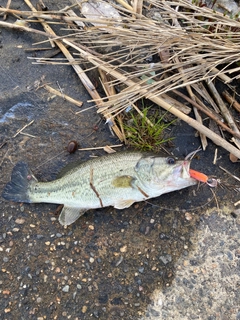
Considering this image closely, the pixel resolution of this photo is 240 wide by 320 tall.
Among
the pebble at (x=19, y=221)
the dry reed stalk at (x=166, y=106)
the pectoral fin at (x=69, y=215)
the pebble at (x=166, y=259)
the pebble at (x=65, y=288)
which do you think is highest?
the dry reed stalk at (x=166, y=106)

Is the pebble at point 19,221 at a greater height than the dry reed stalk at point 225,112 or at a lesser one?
lesser

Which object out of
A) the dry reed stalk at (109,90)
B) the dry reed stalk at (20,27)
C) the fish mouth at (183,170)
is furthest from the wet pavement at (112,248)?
the dry reed stalk at (20,27)

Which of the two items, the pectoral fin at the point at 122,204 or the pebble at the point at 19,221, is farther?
the pebble at the point at 19,221

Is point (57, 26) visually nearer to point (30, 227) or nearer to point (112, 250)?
point (30, 227)

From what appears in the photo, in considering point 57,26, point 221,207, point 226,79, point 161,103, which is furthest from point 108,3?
point 221,207

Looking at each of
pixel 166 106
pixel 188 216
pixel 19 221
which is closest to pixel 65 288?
pixel 19 221

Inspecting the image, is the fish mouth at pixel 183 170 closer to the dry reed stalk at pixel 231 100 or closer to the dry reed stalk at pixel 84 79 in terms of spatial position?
the dry reed stalk at pixel 84 79

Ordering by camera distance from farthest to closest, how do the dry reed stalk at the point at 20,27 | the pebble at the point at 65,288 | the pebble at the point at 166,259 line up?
the dry reed stalk at the point at 20,27 → the pebble at the point at 166,259 → the pebble at the point at 65,288
